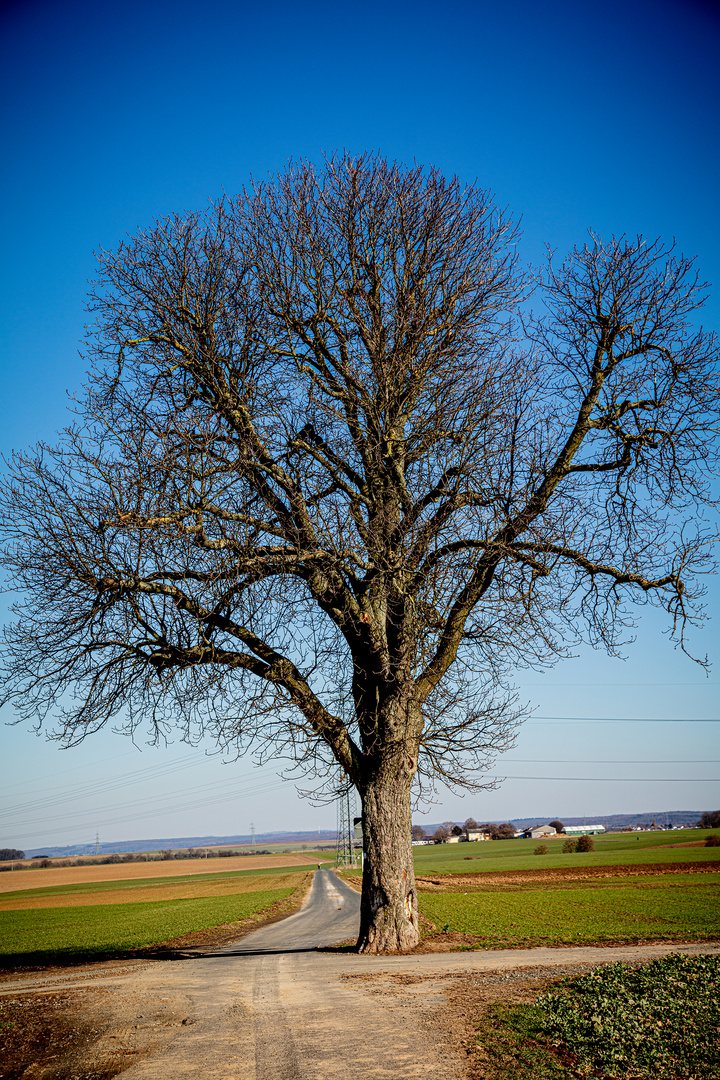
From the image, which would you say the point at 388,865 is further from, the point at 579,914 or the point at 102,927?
the point at 102,927

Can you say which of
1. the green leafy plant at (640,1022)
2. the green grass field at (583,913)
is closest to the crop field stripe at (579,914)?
the green grass field at (583,913)

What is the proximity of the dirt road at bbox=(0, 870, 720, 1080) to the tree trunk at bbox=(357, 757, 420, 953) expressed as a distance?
0.58 meters

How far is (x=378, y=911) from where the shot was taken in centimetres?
1090

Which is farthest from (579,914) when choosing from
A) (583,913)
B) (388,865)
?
(388,865)

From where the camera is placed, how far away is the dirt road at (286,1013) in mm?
5441

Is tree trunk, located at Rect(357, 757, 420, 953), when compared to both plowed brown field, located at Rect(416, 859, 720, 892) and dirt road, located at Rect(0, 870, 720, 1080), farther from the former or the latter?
plowed brown field, located at Rect(416, 859, 720, 892)

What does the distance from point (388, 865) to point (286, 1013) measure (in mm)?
3893

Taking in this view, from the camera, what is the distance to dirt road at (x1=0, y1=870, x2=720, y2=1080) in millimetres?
5441

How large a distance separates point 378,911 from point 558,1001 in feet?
15.7

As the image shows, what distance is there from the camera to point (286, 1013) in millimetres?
7137

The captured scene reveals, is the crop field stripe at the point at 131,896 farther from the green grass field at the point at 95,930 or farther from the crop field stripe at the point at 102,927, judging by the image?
the crop field stripe at the point at 102,927

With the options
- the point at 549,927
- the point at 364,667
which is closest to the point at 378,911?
the point at 364,667

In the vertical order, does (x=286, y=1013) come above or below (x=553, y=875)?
above

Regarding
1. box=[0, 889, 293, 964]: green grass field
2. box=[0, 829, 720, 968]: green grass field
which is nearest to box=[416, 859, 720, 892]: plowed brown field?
box=[0, 829, 720, 968]: green grass field
